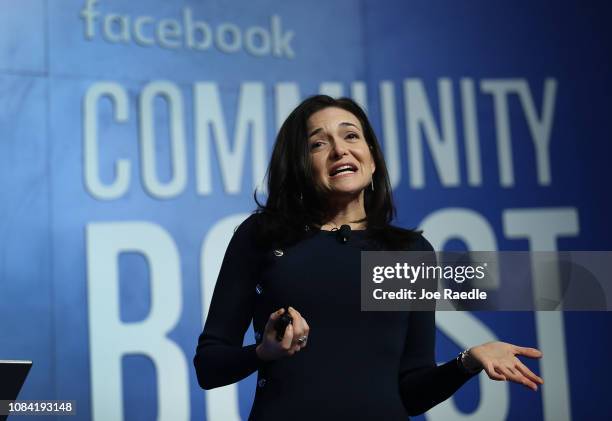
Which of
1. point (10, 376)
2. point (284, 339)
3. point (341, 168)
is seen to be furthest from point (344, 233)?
point (10, 376)

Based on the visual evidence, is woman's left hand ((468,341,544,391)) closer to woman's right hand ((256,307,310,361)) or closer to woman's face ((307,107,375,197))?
woman's right hand ((256,307,310,361))

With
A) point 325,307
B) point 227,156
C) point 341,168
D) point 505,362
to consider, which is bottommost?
point 505,362

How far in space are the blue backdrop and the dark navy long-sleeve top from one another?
1.89m

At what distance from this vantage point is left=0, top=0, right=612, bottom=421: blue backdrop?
3484 millimetres

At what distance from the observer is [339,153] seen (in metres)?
1.79

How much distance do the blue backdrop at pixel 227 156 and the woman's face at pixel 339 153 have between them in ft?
6.13

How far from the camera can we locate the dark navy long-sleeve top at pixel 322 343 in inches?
62.9

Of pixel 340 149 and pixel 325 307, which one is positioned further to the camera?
pixel 340 149

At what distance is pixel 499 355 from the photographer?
1554 millimetres

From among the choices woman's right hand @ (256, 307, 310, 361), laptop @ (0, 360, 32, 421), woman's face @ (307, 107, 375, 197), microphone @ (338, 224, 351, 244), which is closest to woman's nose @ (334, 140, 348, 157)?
woman's face @ (307, 107, 375, 197)

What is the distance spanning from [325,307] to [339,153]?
1.06ft

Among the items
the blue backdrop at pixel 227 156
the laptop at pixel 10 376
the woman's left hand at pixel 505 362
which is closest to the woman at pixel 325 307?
the woman's left hand at pixel 505 362

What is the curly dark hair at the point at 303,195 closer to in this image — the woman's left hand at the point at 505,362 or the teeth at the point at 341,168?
the teeth at the point at 341,168

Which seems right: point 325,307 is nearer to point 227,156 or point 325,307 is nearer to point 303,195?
point 303,195
